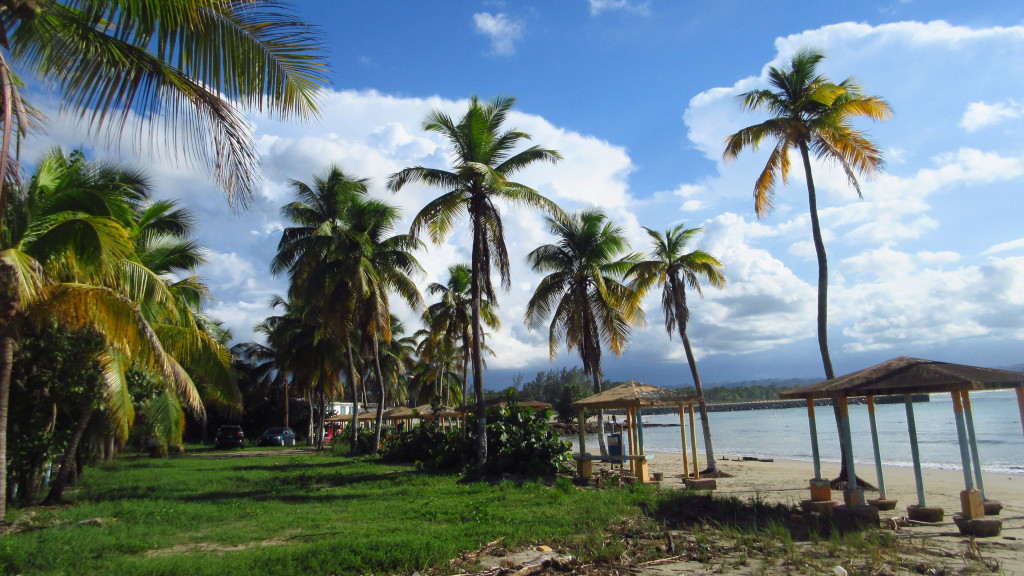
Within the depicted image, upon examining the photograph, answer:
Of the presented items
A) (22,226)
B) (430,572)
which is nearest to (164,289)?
(22,226)

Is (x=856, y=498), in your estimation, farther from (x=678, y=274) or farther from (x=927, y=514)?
(x=678, y=274)

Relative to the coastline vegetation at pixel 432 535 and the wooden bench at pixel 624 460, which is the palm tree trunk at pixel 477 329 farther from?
the coastline vegetation at pixel 432 535

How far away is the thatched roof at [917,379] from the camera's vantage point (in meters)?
8.36

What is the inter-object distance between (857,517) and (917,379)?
2.09 m

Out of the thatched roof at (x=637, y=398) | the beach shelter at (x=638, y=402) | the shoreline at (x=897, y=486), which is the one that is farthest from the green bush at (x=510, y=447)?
the shoreline at (x=897, y=486)

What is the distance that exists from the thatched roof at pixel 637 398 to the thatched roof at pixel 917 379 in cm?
466

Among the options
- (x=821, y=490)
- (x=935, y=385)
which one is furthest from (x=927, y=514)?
(x=935, y=385)

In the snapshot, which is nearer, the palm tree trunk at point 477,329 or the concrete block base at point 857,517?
the concrete block base at point 857,517

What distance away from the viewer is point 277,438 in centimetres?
4053

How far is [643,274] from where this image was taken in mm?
18109

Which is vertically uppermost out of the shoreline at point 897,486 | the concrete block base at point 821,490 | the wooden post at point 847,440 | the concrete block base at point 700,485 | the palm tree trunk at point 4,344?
the palm tree trunk at point 4,344

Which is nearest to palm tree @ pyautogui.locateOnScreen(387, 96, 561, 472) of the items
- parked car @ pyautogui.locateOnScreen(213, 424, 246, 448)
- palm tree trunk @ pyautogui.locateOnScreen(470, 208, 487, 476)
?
palm tree trunk @ pyautogui.locateOnScreen(470, 208, 487, 476)

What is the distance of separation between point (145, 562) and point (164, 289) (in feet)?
15.0

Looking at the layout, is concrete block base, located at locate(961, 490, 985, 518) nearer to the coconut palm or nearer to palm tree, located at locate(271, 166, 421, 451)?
the coconut palm
